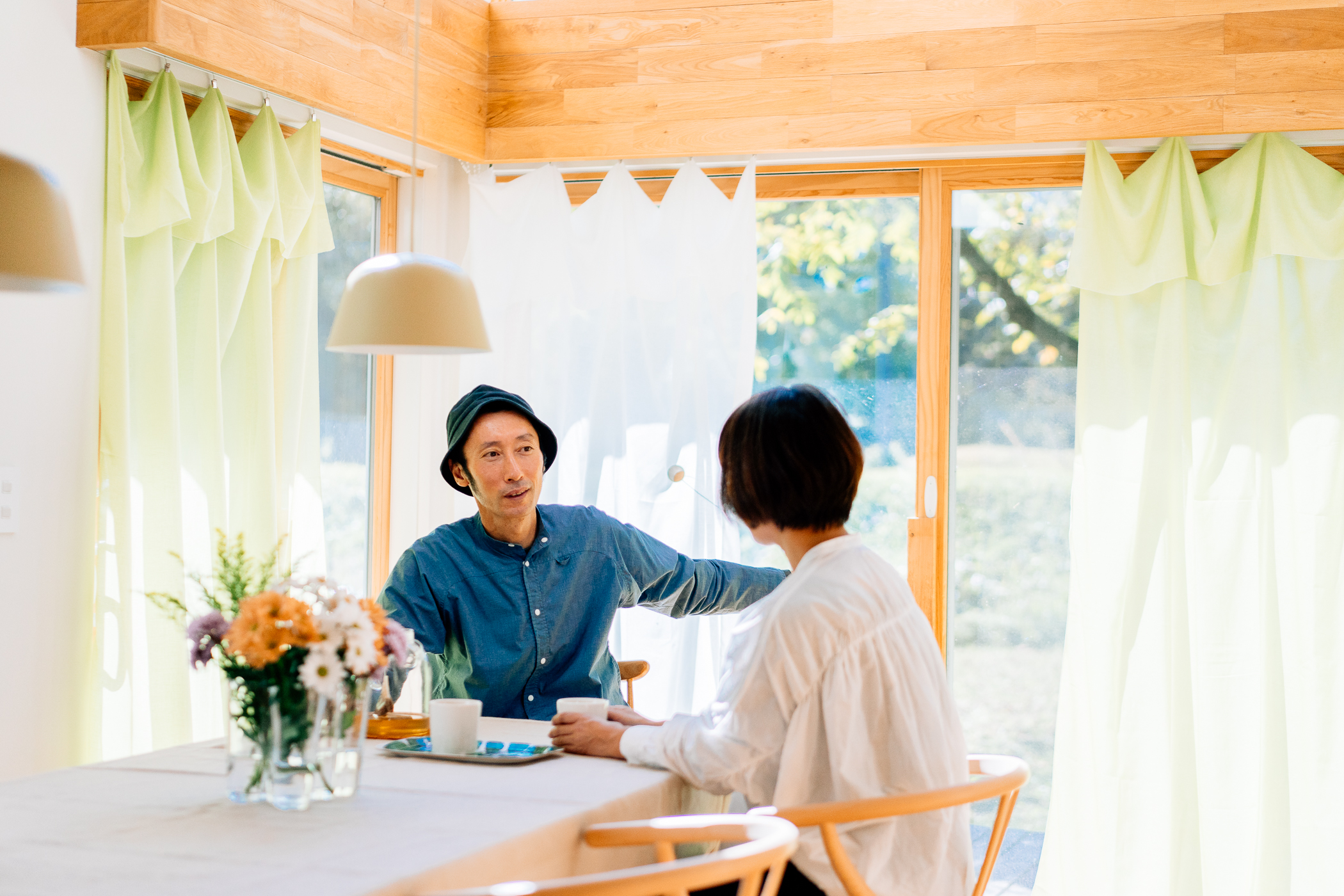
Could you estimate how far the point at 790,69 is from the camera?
357 centimetres

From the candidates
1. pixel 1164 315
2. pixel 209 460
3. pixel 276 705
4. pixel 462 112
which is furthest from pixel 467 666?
pixel 1164 315

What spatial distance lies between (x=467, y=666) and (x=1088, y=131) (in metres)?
2.09

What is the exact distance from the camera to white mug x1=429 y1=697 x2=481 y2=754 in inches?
81.6

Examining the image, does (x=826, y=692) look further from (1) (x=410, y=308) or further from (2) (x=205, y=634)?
(1) (x=410, y=308)

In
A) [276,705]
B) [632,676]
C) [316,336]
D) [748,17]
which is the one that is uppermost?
[748,17]

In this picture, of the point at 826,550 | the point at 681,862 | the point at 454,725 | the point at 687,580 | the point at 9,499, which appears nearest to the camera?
the point at 681,862

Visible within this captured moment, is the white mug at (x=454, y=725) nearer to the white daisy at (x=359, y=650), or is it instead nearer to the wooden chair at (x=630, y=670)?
the white daisy at (x=359, y=650)

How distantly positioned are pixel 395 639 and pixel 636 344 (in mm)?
2122

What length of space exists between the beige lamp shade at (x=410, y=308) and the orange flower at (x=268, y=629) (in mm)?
689

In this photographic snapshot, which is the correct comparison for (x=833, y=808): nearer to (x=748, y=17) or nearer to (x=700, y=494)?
(x=700, y=494)

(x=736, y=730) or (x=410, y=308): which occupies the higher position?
(x=410, y=308)

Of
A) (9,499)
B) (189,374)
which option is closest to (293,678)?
(9,499)

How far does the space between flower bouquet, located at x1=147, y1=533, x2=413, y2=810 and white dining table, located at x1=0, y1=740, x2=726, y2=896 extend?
0.04m

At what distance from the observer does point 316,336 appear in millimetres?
3387
